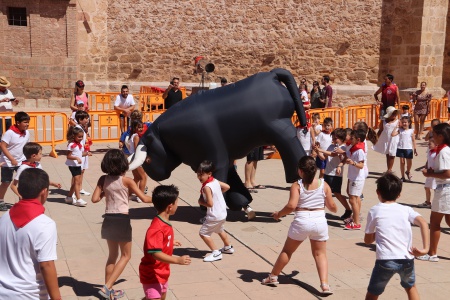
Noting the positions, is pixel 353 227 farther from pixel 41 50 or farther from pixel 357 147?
pixel 41 50

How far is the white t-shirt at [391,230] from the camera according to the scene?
17.0 feet

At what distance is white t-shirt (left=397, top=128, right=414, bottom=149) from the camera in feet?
39.2

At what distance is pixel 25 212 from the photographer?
160 inches

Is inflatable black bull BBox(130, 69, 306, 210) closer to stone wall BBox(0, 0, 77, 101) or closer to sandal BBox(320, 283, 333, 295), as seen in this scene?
sandal BBox(320, 283, 333, 295)

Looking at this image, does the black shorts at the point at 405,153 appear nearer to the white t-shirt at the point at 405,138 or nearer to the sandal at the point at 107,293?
the white t-shirt at the point at 405,138

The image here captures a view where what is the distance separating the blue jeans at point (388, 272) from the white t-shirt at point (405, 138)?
703 centimetres

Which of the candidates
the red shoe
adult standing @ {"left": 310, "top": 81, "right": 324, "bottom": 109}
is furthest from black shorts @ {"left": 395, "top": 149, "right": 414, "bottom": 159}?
adult standing @ {"left": 310, "top": 81, "right": 324, "bottom": 109}

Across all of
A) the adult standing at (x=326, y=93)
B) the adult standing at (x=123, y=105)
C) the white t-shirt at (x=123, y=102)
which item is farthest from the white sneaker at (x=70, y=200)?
the adult standing at (x=326, y=93)

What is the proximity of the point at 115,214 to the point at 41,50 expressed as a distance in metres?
16.9

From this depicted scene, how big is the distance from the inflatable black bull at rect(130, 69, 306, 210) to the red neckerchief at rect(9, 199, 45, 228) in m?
4.19

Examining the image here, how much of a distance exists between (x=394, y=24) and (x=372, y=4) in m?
1.04

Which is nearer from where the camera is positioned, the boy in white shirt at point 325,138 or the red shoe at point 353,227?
the red shoe at point 353,227

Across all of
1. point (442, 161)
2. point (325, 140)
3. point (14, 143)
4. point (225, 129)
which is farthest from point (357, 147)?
point (14, 143)

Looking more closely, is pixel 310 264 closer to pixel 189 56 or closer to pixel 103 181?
pixel 103 181
